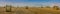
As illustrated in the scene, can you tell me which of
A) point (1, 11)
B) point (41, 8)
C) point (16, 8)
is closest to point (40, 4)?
point (41, 8)

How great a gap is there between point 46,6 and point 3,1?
1.12 ft

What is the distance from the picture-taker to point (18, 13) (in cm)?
66

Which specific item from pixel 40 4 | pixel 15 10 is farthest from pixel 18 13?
pixel 40 4

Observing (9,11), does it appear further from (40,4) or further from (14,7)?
(40,4)

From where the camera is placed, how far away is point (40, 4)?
741mm

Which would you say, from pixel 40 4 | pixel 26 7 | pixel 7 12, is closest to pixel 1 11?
pixel 7 12

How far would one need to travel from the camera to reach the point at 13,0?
2.26 feet

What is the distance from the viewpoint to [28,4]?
0.75 metres

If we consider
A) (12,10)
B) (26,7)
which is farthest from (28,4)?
(12,10)

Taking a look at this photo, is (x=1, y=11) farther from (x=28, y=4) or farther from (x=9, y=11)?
(x=28, y=4)

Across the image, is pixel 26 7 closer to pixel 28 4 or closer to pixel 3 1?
pixel 28 4

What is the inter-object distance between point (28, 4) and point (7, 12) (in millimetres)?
187

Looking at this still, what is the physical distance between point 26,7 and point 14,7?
9 cm

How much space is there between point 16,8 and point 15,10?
0.02m
